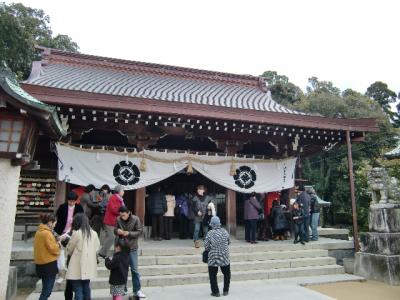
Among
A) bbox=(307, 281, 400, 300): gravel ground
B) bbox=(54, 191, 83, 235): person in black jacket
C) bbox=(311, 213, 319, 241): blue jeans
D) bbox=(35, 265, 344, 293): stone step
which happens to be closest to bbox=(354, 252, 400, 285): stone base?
bbox=(307, 281, 400, 300): gravel ground

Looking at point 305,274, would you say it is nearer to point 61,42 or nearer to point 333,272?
point 333,272

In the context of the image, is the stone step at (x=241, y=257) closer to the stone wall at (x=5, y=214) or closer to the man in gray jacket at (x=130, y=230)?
the man in gray jacket at (x=130, y=230)

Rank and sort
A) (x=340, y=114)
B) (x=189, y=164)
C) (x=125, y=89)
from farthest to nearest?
(x=340, y=114), (x=125, y=89), (x=189, y=164)

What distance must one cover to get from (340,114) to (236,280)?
27.2 m

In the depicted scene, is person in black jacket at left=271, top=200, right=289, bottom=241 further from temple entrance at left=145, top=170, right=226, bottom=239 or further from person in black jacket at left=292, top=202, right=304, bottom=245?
temple entrance at left=145, top=170, right=226, bottom=239

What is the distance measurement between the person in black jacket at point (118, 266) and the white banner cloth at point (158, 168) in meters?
4.66

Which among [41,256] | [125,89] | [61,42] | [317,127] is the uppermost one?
[61,42]

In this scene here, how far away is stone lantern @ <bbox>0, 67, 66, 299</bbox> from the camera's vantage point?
18.2ft

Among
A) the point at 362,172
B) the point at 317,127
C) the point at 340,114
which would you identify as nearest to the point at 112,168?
the point at 317,127

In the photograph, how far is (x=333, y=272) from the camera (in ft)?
30.2

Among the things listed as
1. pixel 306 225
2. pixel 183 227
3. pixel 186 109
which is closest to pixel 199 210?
pixel 183 227

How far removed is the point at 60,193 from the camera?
973 cm

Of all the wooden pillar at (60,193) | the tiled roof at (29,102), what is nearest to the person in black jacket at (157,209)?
the wooden pillar at (60,193)

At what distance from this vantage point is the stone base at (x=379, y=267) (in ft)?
28.1
